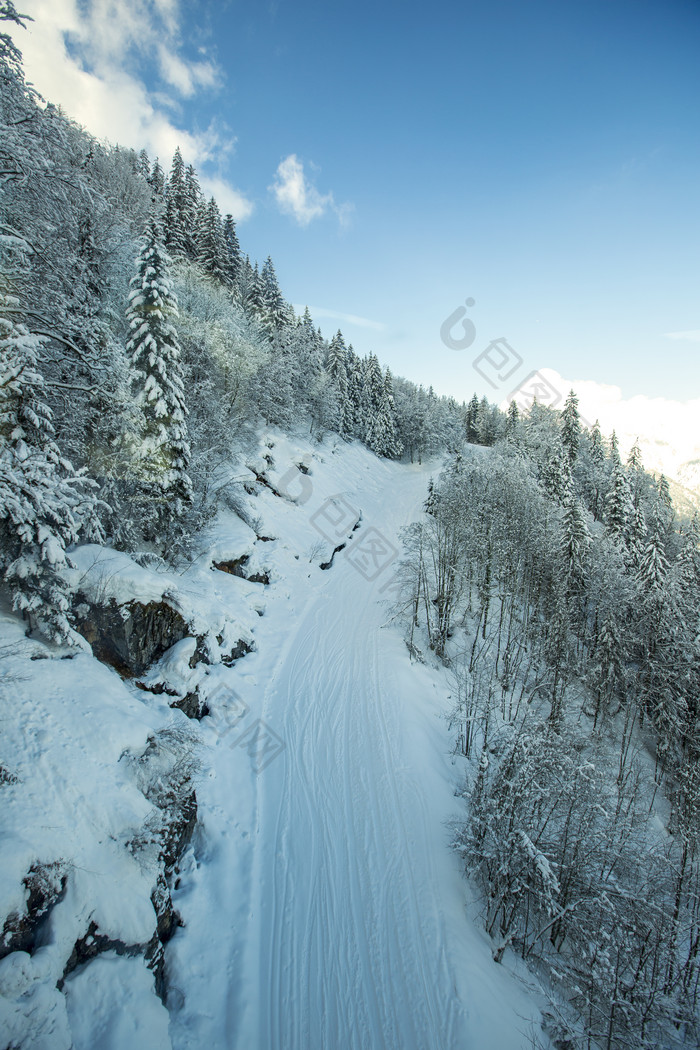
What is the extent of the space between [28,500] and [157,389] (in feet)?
29.1

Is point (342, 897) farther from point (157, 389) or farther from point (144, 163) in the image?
point (144, 163)

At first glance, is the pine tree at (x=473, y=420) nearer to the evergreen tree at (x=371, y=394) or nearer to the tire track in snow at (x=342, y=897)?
the evergreen tree at (x=371, y=394)

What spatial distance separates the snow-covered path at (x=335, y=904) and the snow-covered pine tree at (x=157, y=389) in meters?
6.82

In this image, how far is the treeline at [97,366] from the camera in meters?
6.65

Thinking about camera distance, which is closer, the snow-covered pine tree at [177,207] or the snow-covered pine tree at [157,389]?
the snow-covered pine tree at [157,389]

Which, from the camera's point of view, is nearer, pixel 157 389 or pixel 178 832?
pixel 178 832

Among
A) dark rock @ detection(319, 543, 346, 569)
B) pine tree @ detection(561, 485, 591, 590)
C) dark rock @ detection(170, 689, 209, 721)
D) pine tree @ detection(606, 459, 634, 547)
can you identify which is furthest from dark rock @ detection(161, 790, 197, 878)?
pine tree @ detection(606, 459, 634, 547)

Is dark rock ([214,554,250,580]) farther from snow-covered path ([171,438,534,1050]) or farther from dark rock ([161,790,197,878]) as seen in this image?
dark rock ([161,790,197,878])

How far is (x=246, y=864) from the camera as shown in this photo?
7.25m

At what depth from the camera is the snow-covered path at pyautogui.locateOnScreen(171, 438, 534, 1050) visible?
5605mm

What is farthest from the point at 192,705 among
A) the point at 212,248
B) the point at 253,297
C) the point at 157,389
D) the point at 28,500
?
the point at 212,248

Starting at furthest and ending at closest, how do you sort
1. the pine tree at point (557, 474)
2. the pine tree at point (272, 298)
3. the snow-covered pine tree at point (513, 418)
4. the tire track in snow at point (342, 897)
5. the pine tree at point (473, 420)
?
the pine tree at point (473, 420) < the snow-covered pine tree at point (513, 418) < the pine tree at point (272, 298) < the pine tree at point (557, 474) < the tire track in snow at point (342, 897)

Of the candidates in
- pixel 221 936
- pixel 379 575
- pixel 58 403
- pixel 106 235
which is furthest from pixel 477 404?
pixel 221 936

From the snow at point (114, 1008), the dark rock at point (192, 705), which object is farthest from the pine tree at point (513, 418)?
the snow at point (114, 1008)
